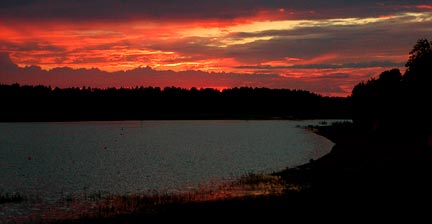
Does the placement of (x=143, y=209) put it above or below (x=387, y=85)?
below

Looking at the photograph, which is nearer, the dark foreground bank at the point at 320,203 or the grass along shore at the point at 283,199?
the dark foreground bank at the point at 320,203

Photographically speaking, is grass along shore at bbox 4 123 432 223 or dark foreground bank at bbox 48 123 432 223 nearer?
dark foreground bank at bbox 48 123 432 223

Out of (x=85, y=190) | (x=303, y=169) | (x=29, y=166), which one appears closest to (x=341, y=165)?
(x=303, y=169)

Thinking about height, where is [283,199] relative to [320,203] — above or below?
below

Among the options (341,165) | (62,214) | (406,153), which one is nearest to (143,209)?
(62,214)

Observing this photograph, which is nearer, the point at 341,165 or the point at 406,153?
the point at 341,165

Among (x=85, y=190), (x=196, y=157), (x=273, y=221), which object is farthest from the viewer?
(x=196, y=157)

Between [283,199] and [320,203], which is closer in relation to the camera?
[320,203]

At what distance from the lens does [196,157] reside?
3027 inches

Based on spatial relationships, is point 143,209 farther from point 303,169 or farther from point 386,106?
point 386,106

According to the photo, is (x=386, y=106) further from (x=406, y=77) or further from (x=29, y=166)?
(x=29, y=166)

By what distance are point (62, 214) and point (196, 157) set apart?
46.9 metres

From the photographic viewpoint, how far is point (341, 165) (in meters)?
47.7

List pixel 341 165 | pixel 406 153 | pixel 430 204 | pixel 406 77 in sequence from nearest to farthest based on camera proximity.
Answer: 1. pixel 430 204
2. pixel 341 165
3. pixel 406 153
4. pixel 406 77
